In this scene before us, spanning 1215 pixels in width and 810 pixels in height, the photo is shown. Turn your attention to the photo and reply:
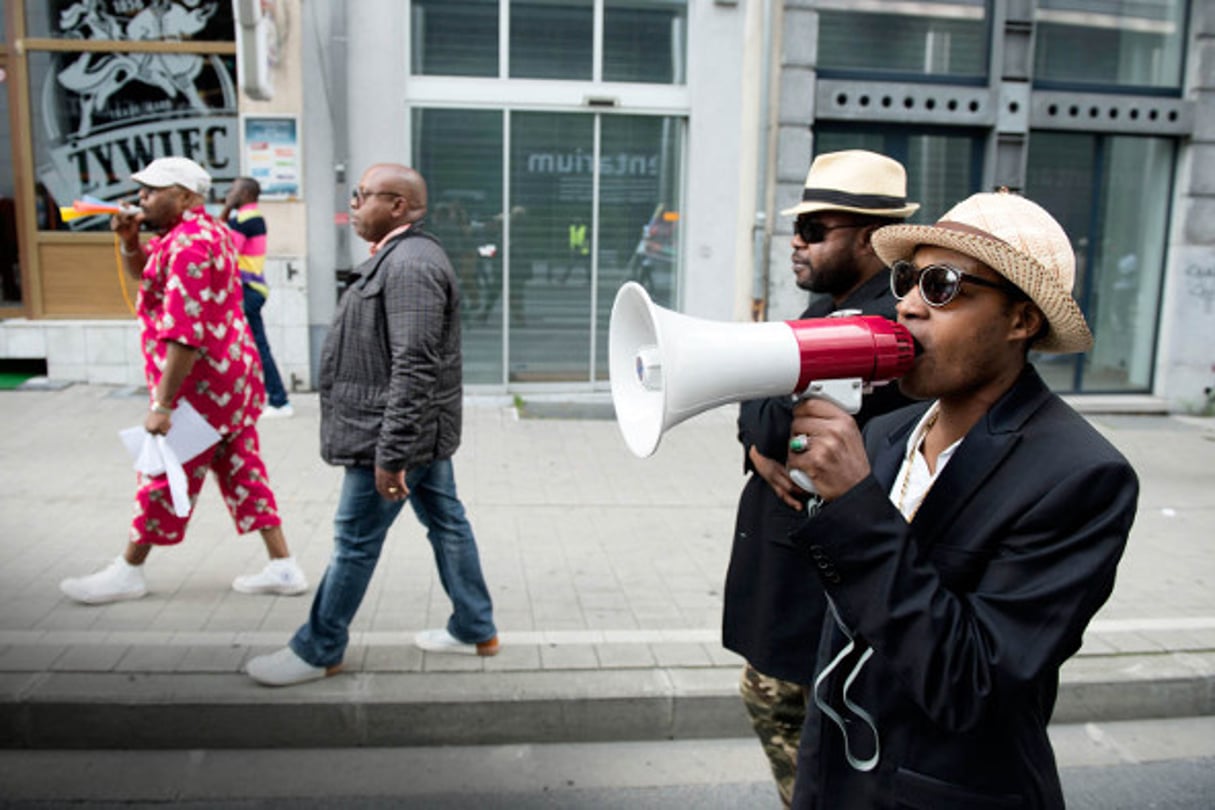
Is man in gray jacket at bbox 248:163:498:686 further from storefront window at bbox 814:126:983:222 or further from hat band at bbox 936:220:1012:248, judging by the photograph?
storefront window at bbox 814:126:983:222

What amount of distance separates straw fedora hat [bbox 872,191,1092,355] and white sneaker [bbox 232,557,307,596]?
389cm

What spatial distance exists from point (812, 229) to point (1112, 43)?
366 inches

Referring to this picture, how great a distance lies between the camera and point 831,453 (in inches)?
66.4

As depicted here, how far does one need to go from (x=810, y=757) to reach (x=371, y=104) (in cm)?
849

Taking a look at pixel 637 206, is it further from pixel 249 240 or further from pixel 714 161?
pixel 249 240

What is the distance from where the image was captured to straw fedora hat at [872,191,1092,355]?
5.66ft

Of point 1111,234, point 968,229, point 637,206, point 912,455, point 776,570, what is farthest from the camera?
point 1111,234

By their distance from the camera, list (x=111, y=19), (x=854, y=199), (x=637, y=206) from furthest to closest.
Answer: (x=637, y=206) → (x=111, y=19) → (x=854, y=199)

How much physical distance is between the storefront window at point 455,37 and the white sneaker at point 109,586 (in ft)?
20.1

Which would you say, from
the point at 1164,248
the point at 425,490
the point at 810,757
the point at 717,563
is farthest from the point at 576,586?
the point at 1164,248

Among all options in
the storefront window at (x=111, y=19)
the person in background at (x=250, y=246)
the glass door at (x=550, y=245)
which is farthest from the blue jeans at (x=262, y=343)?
the storefront window at (x=111, y=19)

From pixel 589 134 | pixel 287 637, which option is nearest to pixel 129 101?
pixel 589 134

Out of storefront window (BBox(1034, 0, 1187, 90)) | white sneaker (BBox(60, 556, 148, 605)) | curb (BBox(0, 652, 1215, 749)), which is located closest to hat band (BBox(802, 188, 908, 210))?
curb (BBox(0, 652, 1215, 749))

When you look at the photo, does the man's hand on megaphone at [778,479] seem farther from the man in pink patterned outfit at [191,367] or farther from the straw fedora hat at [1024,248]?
the man in pink patterned outfit at [191,367]
